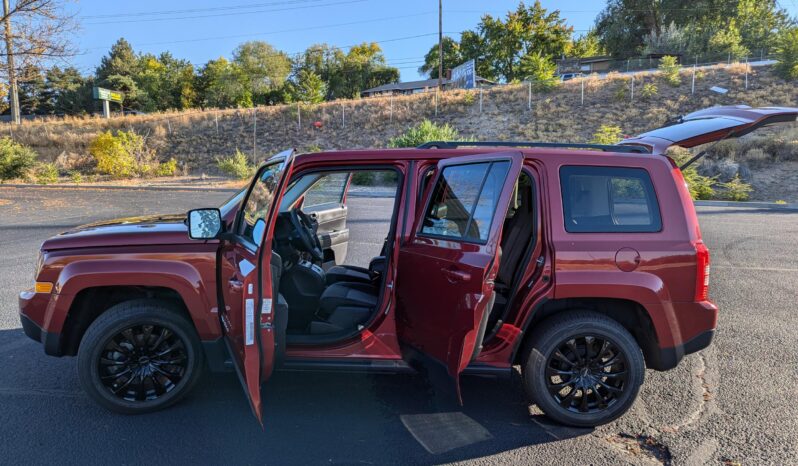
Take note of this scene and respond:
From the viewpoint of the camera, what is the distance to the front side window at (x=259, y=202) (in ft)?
9.72

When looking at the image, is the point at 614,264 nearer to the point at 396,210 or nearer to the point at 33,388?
the point at 396,210

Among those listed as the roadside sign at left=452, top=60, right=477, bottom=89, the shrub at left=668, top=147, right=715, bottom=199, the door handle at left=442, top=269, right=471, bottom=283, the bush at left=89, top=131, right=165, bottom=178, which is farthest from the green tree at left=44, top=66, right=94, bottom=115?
the door handle at left=442, top=269, right=471, bottom=283

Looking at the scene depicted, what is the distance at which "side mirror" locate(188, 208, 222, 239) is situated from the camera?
302cm

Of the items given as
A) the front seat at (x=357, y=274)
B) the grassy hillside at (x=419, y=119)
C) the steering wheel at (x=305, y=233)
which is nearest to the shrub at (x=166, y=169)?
the grassy hillside at (x=419, y=119)

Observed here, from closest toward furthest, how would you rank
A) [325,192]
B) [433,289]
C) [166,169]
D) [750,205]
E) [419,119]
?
[433,289] → [325,192] → [750,205] → [166,169] → [419,119]

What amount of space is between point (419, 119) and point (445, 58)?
143 feet

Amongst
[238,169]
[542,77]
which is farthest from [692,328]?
[542,77]

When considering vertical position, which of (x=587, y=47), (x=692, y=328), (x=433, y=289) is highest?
(x=587, y=47)

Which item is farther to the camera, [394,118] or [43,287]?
[394,118]

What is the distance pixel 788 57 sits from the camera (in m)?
27.5

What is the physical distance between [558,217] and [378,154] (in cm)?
124

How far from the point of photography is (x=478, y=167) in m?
2.94

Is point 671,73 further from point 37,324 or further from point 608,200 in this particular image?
point 37,324

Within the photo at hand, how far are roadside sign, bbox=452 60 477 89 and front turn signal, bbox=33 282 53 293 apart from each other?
38.5 metres
